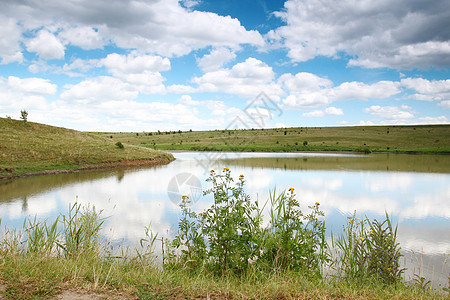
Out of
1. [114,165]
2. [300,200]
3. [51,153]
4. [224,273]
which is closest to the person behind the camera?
[224,273]

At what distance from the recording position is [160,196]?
42.0 ft

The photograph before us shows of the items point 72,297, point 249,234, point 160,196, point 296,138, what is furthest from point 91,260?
point 296,138

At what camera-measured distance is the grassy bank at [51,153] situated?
19.7 m

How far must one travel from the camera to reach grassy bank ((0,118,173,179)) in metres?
19.7

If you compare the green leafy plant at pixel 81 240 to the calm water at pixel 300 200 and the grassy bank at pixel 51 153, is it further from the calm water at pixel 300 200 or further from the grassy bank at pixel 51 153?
the grassy bank at pixel 51 153

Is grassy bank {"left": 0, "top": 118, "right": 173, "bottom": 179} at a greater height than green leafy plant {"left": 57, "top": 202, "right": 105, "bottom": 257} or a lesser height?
greater

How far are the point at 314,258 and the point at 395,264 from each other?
3.70 feet

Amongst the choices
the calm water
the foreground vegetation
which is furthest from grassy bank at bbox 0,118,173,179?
the foreground vegetation

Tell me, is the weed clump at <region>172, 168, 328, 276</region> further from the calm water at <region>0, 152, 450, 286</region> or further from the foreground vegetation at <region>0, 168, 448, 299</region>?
the calm water at <region>0, 152, 450, 286</region>

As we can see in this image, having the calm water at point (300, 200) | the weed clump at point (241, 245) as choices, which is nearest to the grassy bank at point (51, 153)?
the calm water at point (300, 200)

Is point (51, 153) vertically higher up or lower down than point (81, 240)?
higher up

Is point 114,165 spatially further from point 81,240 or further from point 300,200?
point 81,240

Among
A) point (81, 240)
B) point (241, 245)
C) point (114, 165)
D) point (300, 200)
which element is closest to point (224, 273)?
point (241, 245)

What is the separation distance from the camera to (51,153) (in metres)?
22.8
